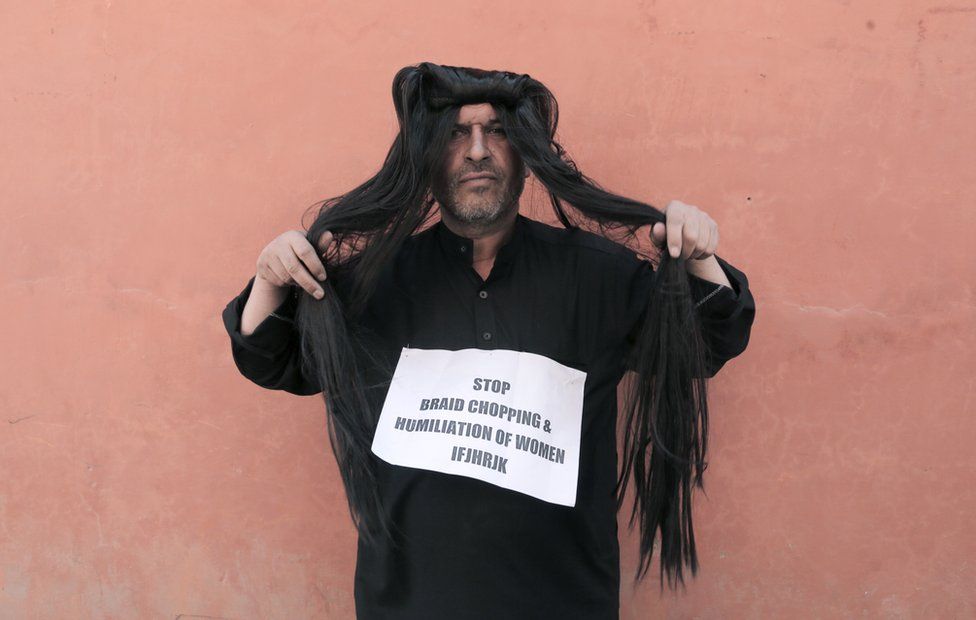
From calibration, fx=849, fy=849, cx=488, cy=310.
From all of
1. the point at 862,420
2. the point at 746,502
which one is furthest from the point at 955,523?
the point at 746,502

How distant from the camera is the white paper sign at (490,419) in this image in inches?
63.8

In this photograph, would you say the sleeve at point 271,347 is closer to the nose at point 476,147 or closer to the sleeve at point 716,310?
the nose at point 476,147

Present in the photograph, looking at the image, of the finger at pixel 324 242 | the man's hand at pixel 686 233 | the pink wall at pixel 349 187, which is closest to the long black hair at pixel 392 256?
the finger at pixel 324 242

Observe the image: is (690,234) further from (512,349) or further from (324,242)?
(324,242)

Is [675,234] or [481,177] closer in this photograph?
[675,234]

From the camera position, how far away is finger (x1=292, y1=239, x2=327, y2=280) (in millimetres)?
1646

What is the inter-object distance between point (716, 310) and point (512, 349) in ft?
1.34

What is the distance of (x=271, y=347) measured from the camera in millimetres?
1735

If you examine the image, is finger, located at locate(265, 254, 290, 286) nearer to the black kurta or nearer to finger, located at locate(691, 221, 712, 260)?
the black kurta

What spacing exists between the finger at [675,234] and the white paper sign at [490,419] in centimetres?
32

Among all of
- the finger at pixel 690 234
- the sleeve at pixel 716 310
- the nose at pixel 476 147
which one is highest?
the nose at pixel 476 147

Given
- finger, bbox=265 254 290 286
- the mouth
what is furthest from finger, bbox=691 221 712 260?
finger, bbox=265 254 290 286

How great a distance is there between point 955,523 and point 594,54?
1.53m

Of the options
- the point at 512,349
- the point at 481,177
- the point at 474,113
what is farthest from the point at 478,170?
the point at 512,349
